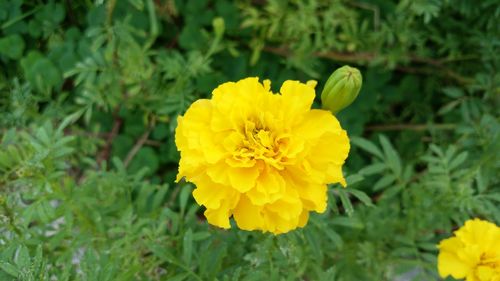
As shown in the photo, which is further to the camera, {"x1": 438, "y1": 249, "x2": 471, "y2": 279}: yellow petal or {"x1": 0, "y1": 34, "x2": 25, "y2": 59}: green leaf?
{"x1": 0, "y1": 34, "x2": 25, "y2": 59}: green leaf

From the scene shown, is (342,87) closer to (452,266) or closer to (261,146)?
(261,146)

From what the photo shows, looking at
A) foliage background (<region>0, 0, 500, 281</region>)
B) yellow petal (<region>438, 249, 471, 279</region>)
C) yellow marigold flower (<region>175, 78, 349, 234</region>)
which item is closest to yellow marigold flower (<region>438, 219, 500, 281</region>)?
yellow petal (<region>438, 249, 471, 279</region>)

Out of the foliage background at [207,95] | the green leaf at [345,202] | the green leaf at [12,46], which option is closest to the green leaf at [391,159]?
the foliage background at [207,95]

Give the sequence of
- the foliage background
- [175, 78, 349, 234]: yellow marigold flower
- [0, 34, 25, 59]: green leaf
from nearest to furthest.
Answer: [175, 78, 349, 234]: yellow marigold flower < the foliage background < [0, 34, 25, 59]: green leaf

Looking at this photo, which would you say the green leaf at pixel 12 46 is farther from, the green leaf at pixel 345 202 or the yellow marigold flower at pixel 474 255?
the yellow marigold flower at pixel 474 255

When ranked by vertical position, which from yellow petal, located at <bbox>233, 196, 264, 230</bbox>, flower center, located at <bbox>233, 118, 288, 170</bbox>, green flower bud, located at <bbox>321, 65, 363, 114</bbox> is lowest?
yellow petal, located at <bbox>233, 196, 264, 230</bbox>

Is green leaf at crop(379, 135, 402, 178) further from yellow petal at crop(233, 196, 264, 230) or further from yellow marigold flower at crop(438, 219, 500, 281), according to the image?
yellow petal at crop(233, 196, 264, 230)

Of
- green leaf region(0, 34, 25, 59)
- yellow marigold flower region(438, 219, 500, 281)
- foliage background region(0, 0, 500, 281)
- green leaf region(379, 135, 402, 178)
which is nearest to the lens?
yellow marigold flower region(438, 219, 500, 281)

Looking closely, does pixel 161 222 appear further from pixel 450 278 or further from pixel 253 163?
pixel 450 278
